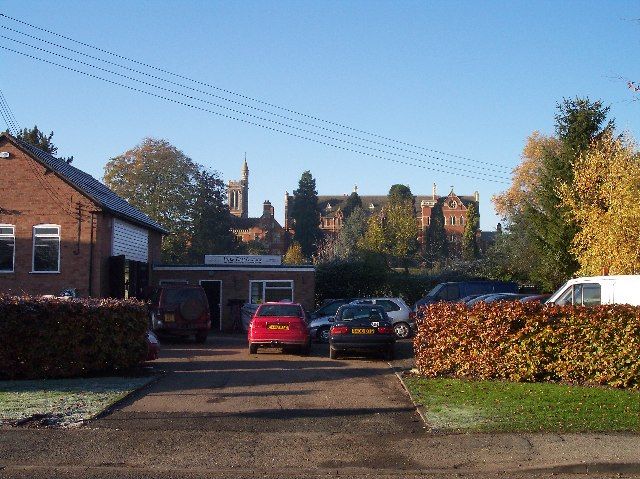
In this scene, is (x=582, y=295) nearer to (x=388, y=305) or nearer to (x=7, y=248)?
(x=388, y=305)

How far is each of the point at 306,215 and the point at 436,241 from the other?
1652 centimetres

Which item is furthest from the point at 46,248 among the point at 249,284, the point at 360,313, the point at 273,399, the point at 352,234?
the point at 352,234

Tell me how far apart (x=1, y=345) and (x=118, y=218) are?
1628 centimetres

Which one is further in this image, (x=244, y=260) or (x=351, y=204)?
(x=351, y=204)

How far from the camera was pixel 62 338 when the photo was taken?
15.5 metres

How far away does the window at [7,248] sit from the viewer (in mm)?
28734

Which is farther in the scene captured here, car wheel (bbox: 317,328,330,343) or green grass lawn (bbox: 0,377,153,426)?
car wheel (bbox: 317,328,330,343)

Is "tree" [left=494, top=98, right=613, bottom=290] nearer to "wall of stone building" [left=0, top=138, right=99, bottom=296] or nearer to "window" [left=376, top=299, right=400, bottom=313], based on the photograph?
"window" [left=376, top=299, right=400, bottom=313]

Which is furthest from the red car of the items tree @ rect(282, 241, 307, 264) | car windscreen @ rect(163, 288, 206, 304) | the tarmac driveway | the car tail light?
tree @ rect(282, 241, 307, 264)

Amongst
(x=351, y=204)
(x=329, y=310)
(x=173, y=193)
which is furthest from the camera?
(x=351, y=204)

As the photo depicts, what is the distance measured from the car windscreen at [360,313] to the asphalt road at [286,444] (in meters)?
5.95

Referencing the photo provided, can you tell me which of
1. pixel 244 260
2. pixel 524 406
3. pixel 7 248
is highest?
pixel 7 248

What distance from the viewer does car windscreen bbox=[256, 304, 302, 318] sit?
21.5 metres

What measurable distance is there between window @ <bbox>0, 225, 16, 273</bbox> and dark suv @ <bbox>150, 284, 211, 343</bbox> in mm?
6908
